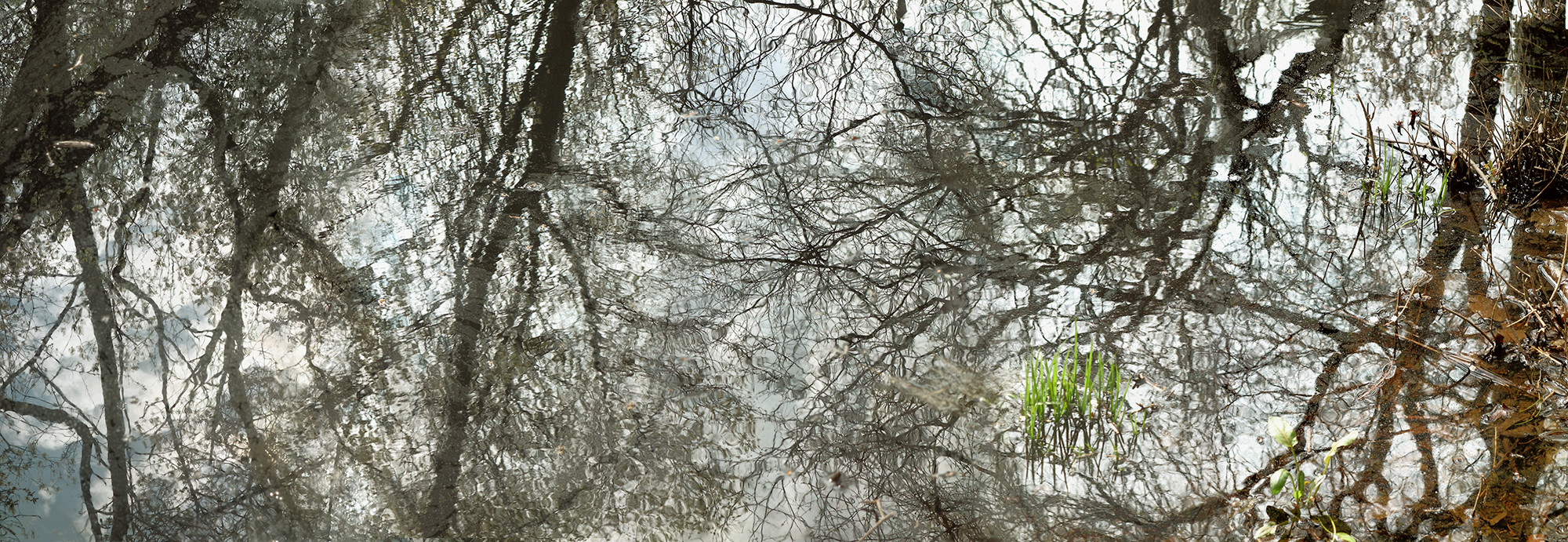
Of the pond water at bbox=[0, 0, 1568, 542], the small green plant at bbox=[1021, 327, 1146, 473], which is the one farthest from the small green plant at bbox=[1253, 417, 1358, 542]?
the small green plant at bbox=[1021, 327, 1146, 473]

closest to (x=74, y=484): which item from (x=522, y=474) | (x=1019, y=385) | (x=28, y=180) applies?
(x=522, y=474)

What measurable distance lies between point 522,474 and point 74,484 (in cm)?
106

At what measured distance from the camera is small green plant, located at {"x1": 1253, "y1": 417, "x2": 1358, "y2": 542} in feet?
6.59

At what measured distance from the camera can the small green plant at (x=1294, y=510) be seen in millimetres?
2010

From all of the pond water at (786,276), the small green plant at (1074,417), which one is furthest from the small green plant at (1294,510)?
the small green plant at (1074,417)

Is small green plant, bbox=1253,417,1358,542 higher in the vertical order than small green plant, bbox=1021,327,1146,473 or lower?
lower

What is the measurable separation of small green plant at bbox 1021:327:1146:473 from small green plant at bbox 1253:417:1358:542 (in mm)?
340

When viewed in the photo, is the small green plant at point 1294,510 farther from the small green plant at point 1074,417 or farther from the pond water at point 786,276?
the small green plant at point 1074,417

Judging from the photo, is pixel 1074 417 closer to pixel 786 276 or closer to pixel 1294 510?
Answer: pixel 1294 510

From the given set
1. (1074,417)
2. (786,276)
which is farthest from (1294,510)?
(786,276)

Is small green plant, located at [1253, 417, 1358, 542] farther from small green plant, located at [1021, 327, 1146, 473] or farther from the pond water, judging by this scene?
small green plant, located at [1021, 327, 1146, 473]

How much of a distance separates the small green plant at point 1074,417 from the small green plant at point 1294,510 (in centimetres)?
34

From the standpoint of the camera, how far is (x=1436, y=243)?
9.64 feet

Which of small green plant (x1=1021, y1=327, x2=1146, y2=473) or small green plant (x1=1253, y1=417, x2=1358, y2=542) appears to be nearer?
small green plant (x1=1253, y1=417, x2=1358, y2=542)
